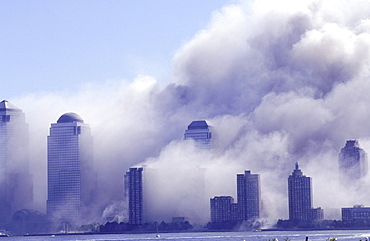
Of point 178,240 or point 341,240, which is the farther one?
point 178,240

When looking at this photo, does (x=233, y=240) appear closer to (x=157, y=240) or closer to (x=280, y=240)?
(x=280, y=240)

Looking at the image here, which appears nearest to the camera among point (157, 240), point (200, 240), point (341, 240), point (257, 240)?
point (341, 240)

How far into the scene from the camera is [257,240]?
172m

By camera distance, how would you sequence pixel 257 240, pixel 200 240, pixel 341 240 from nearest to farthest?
1. pixel 341 240
2. pixel 257 240
3. pixel 200 240

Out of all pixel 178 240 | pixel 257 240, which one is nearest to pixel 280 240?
pixel 257 240

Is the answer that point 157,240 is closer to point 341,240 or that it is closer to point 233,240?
point 233,240

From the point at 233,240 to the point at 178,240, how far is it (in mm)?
15198

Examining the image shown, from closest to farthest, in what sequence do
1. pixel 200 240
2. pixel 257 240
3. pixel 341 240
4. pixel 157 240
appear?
1. pixel 341 240
2. pixel 257 240
3. pixel 200 240
4. pixel 157 240

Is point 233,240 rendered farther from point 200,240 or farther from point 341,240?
point 341,240

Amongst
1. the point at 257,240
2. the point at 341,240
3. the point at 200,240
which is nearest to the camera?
the point at 341,240

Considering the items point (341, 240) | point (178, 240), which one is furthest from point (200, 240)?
point (341, 240)

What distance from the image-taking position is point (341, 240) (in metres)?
152

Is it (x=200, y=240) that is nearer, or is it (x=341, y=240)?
(x=341, y=240)

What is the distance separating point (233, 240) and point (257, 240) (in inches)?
199
